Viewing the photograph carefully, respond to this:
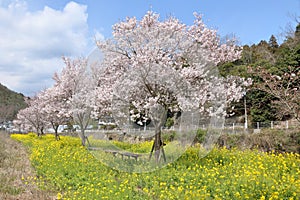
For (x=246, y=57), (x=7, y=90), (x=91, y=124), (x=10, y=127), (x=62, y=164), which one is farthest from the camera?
(x=7, y=90)

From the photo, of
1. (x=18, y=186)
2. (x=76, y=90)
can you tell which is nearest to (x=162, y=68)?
(x=18, y=186)

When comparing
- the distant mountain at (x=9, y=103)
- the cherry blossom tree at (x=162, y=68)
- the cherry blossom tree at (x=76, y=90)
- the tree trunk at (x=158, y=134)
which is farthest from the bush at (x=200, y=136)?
the distant mountain at (x=9, y=103)

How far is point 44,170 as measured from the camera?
8.68 meters

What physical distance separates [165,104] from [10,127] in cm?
5024

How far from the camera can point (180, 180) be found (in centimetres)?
668

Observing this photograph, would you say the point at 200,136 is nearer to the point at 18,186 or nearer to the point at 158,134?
the point at 158,134

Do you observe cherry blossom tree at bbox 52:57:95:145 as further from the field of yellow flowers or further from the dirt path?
the dirt path

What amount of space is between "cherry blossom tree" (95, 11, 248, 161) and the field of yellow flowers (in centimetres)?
175

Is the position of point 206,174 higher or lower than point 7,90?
lower

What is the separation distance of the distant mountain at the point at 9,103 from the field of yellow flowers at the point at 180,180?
4125 cm

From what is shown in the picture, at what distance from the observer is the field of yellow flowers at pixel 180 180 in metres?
5.29

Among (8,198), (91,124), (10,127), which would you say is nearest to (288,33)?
(91,124)

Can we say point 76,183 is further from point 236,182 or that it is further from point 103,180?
point 236,182

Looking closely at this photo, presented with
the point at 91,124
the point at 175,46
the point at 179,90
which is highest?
the point at 175,46
